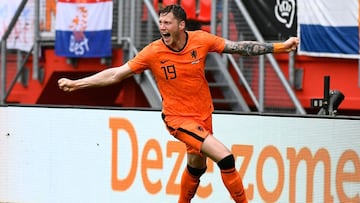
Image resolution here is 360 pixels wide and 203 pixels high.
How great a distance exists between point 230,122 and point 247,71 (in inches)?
159

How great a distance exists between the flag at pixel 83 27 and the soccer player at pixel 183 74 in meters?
6.65

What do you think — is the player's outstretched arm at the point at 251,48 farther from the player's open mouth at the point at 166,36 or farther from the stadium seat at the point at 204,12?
the stadium seat at the point at 204,12

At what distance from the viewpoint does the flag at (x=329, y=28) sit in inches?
563

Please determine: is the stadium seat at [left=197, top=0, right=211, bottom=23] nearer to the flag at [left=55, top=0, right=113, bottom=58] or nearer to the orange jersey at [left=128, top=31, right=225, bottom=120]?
the flag at [left=55, top=0, right=113, bottom=58]

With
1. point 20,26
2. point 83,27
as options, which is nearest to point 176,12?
point 83,27

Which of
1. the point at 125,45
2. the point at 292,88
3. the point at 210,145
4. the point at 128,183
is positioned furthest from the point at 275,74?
the point at 210,145

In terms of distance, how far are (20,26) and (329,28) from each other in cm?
605

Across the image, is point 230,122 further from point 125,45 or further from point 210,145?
point 125,45

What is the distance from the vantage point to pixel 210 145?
9812 mm

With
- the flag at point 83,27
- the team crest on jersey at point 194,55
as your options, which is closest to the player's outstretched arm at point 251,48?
the team crest on jersey at point 194,55

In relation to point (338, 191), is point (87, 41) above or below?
above

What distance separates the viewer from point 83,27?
16969mm

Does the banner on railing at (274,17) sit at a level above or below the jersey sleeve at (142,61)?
above

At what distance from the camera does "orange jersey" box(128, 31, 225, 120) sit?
32.9 feet
